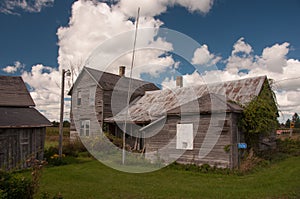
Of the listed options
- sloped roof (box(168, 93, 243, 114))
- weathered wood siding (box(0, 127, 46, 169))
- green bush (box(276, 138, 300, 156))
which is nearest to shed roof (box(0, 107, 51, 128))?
weathered wood siding (box(0, 127, 46, 169))

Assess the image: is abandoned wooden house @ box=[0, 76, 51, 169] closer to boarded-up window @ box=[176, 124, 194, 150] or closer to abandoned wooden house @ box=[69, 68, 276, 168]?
abandoned wooden house @ box=[69, 68, 276, 168]

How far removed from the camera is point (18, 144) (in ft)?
40.1

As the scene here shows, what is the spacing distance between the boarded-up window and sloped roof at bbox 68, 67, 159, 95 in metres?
11.2

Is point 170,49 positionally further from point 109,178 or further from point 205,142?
point 109,178

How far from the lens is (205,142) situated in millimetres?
12523

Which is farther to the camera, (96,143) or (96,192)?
(96,143)

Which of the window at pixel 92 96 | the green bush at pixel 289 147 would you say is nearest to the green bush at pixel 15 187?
the green bush at pixel 289 147

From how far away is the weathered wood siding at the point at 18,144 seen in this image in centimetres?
1165

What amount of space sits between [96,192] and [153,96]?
15334mm

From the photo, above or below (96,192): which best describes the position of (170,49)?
above

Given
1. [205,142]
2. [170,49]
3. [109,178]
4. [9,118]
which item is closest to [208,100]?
[205,142]

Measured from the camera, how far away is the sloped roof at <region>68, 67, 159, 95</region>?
2330cm

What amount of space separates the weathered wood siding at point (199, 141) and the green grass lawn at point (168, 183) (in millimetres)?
1062

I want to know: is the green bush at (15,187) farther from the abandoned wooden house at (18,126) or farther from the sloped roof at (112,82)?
the sloped roof at (112,82)
